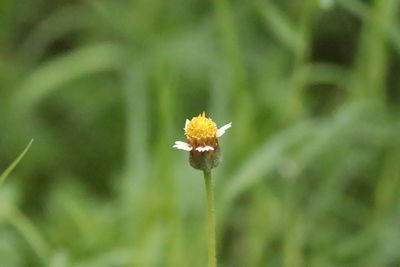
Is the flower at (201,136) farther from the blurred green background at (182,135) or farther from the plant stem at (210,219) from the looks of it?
the blurred green background at (182,135)

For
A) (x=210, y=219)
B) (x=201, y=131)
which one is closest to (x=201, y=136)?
(x=201, y=131)

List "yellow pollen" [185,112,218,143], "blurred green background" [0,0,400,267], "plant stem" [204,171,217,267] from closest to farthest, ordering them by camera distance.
Answer: "plant stem" [204,171,217,267]
"yellow pollen" [185,112,218,143]
"blurred green background" [0,0,400,267]

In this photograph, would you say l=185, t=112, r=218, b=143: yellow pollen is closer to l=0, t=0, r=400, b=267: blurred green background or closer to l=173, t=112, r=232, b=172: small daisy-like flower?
l=173, t=112, r=232, b=172: small daisy-like flower

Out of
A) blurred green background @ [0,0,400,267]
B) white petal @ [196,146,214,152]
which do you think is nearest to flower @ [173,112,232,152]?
white petal @ [196,146,214,152]

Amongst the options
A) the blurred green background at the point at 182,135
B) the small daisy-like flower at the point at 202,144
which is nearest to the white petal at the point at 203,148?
the small daisy-like flower at the point at 202,144

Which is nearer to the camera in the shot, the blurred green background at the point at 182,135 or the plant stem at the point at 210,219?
the plant stem at the point at 210,219

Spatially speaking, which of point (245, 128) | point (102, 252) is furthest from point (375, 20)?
point (102, 252)

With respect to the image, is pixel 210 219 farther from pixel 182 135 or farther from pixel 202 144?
pixel 182 135
